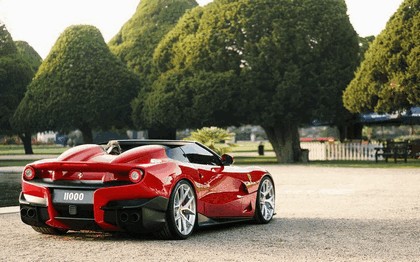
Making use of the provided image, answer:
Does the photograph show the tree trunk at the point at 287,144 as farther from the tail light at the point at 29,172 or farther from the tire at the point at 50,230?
the tail light at the point at 29,172

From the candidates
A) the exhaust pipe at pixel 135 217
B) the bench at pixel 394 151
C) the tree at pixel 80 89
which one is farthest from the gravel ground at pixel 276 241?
the tree at pixel 80 89

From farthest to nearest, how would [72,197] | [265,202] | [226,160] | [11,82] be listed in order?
[11,82]
[265,202]
[226,160]
[72,197]

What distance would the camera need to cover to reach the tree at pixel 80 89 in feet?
170

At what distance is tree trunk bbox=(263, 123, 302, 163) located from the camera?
4238 centimetres

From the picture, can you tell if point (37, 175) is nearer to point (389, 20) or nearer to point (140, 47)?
point (389, 20)

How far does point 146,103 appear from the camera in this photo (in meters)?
46.4

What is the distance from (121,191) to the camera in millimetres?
A: 9164

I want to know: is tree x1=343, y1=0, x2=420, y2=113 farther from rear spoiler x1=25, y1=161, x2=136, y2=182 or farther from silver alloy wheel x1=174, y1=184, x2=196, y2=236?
rear spoiler x1=25, y1=161, x2=136, y2=182

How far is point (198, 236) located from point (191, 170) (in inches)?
33.0

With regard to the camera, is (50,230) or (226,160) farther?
(226,160)

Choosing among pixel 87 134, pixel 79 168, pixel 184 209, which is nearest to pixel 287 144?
pixel 87 134

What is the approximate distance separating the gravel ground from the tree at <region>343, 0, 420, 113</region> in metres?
22.2

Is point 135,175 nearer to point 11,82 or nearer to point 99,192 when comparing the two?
point 99,192

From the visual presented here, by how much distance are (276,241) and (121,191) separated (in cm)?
190
